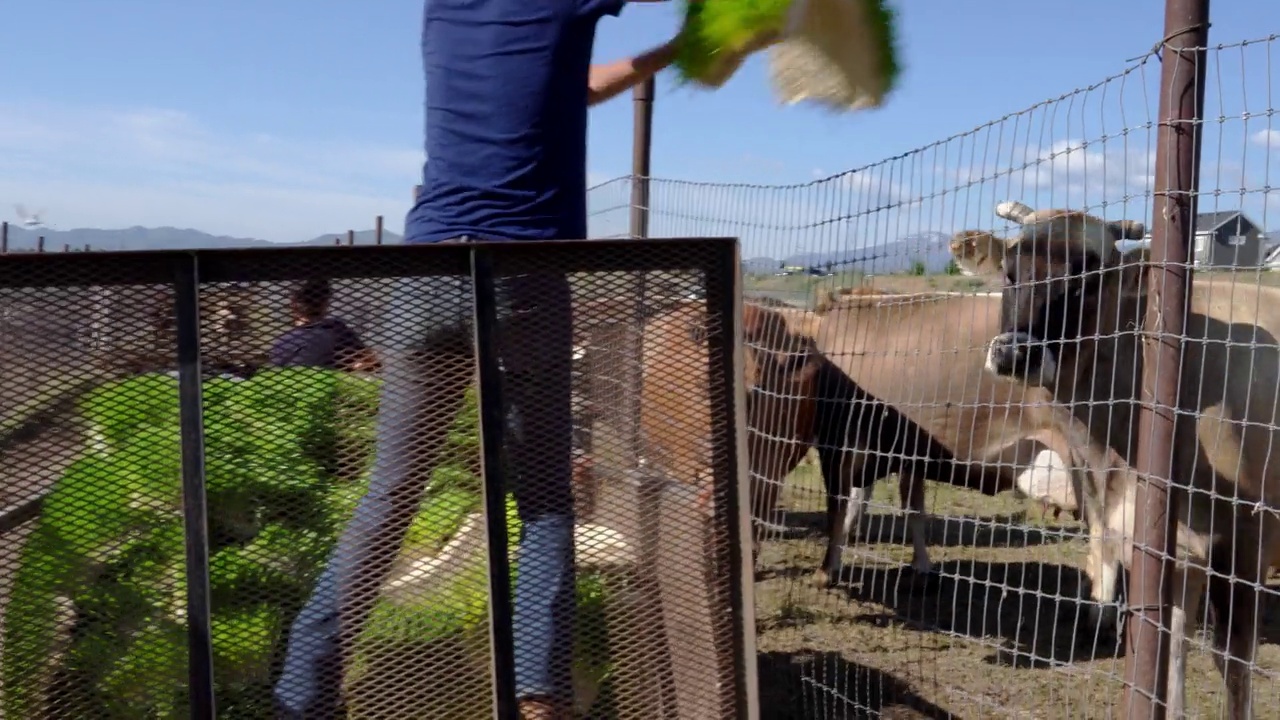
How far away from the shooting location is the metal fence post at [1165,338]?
2.73m

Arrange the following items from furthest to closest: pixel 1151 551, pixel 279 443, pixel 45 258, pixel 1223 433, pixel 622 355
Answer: pixel 1223 433
pixel 1151 551
pixel 622 355
pixel 279 443
pixel 45 258

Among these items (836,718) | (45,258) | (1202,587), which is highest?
(45,258)

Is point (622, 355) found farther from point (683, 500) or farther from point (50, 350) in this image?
point (50, 350)

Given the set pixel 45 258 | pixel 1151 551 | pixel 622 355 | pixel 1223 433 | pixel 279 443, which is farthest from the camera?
pixel 1223 433

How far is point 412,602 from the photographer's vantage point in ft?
8.20

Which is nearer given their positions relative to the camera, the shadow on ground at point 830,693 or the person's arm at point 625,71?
the person's arm at point 625,71

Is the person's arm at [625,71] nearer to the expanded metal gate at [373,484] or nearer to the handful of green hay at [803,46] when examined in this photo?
the handful of green hay at [803,46]

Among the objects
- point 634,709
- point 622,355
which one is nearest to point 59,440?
point 622,355

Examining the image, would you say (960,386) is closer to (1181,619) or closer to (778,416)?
(778,416)

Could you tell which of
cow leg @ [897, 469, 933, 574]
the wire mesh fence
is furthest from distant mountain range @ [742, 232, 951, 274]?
cow leg @ [897, 469, 933, 574]

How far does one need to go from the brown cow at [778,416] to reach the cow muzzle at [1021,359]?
19.2 inches

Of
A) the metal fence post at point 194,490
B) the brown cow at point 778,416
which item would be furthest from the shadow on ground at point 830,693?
the metal fence post at point 194,490

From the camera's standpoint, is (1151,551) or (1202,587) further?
(1202,587)

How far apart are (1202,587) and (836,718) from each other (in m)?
1.44
